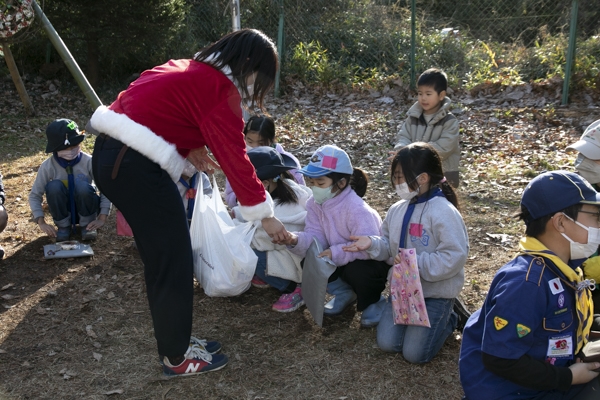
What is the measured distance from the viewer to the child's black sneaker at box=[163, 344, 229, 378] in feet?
10.6

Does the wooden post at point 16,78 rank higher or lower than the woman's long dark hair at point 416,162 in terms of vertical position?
lower

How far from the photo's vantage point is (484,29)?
12.2 meters

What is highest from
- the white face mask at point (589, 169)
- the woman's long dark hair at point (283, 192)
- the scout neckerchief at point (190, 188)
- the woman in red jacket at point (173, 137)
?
the woman in red jacket at point (173, 137)

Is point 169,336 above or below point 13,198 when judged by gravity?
above

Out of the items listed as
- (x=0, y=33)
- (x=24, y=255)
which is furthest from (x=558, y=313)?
→ (x=0, y=33)

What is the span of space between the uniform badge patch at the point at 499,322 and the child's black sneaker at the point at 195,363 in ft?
5.43

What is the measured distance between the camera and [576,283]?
235 cm

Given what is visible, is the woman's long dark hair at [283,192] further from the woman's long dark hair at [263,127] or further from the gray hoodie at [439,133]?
the gray hoodie at [439,133]

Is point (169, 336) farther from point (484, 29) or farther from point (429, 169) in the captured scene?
point (484, 29)

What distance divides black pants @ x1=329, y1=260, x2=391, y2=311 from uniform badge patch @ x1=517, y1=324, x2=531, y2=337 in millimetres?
1525

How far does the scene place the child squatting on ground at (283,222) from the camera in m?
3.99

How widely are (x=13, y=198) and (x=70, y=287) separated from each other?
2318 mm

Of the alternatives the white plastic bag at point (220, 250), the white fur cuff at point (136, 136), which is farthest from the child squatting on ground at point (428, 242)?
the white fur cuff at point (136, 136)

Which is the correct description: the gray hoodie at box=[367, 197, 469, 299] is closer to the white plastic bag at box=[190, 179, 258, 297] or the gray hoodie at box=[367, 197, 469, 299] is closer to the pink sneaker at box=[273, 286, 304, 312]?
the pink sneaker at box=[273, 286, 304, 312]
